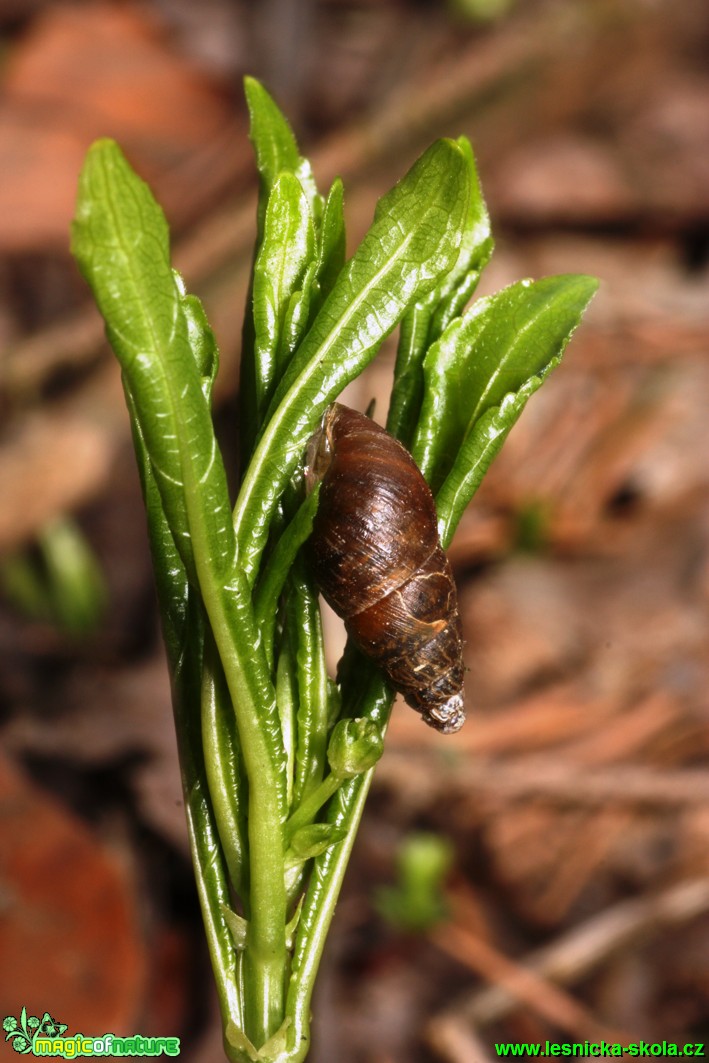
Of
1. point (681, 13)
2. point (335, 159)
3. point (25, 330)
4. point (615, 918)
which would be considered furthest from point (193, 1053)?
point (681, 13)

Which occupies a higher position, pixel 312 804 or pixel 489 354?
pixel 489 354

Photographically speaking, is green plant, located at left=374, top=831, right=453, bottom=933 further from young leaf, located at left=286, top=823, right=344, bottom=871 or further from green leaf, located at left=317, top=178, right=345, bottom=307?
green leaf, located at left=317, top=178, right=345, bottom=307

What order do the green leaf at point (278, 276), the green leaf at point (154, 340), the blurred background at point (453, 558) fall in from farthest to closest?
the blurred background at point (453, 558) < the green leaf at point (278, 276) < the green leaf at point (154, 340)

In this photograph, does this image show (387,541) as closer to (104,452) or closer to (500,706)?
(500,706)

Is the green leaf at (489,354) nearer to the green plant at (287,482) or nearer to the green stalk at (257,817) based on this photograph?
the green plant at (287,482)

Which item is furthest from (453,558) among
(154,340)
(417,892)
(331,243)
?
(154,340)

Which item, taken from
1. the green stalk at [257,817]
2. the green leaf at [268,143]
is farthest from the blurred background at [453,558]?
the green leaf at [268,143]

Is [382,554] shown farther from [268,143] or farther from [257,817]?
[268,143]
